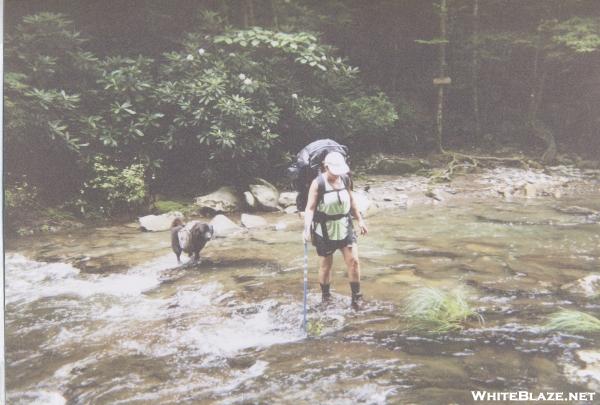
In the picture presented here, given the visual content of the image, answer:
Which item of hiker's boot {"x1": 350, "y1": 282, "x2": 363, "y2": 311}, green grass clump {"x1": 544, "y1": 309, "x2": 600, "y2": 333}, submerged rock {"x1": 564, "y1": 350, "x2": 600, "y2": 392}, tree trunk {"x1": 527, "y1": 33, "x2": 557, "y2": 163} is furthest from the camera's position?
tree trunk {"x1": 527, "y1": 33, "x2": 557, "y2": 163}

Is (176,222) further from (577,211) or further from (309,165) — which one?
(577,211)

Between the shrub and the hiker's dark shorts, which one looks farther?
the shrub

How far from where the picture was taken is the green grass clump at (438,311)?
8.66 ft

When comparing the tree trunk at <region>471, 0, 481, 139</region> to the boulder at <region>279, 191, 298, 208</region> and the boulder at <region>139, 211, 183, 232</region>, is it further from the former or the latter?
the boulder at <region>139, 211, 183, 232</region>

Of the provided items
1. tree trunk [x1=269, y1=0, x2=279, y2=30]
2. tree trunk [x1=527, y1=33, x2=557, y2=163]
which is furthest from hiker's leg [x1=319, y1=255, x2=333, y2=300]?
tree trunk [x1=527, y1=33, x2=557, y2=163]

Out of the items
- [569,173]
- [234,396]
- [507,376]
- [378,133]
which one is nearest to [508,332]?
[507,376]

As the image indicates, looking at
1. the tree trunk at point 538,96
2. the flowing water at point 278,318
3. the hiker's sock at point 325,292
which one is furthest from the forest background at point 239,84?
the hiker's sock at point 325,292

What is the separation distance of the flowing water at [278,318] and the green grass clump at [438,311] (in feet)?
0.26

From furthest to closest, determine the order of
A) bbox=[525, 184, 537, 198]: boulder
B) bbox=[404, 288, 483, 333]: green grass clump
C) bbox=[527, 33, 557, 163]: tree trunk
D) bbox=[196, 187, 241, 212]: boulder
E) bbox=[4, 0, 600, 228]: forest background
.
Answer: bbox=[525, 184, 537, 198]: boulder
bbox=[527, 33, 557, 163]: tree trunk
bbox=[196, 187, 241, 212]: boulder
bbox=[4, 0, 600, 228]: forest background
bbox=[404, 288, 483, 333]: green grass clump

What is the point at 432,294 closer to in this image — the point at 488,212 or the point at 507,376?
the point at 507,376

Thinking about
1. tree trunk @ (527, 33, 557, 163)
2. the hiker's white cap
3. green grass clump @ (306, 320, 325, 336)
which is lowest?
green grass clump @ (306, 320, 325, 336)

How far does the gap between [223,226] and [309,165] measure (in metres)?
1.85

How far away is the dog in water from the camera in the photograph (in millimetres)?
3965

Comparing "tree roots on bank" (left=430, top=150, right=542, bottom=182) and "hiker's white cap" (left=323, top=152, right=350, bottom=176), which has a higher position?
"hiker's white cap" (left=323, top=152, right=350, bottom=176)
